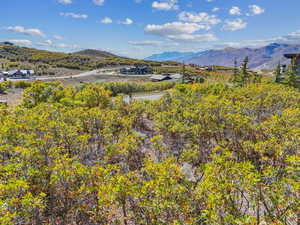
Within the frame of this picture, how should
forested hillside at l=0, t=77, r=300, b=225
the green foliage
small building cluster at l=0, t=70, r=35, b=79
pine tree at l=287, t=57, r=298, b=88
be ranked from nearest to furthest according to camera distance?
forested hillside at l=0, t=77, r=300, b=225 < pine tree at l=287, t=57, r=298, b=88 < the green foliage < small building cluster at l=0, t=70, r=35, b=79

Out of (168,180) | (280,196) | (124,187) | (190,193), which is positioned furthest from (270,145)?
(124,187)

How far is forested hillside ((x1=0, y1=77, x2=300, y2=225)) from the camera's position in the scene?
262 inches

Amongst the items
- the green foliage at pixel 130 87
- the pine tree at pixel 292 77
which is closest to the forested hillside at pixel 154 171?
the pine tree at pixel 292 77

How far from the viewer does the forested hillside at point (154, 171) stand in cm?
666

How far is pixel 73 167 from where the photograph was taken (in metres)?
8.20

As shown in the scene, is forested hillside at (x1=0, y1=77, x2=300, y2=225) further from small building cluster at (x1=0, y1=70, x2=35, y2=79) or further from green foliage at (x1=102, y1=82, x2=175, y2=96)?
small building cluster at (x1=0, y1=70, x2=35, y2=79)

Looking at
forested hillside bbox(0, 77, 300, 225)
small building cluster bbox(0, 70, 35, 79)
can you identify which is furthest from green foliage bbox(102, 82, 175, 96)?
small building cluster bbox(0, 70, 35, 79)

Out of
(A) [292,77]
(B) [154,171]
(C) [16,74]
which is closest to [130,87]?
(A) [292,77]

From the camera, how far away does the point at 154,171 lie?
7727 mm

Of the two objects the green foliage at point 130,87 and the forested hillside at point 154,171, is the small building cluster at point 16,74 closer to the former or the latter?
the green foliage at point 130,87

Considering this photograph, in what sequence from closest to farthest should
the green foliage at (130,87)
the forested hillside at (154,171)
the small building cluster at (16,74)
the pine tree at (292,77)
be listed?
the forested hillside at (154,171)
the pine tree at (292,77)
the green foliage at (130,87)
the small building cluster at (16,74)

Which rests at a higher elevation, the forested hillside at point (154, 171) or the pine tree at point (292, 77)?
the pine tree at point (292, 77)

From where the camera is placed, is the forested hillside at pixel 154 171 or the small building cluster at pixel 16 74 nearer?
the forested hillside at pixel 154 171

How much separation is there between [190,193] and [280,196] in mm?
3213
